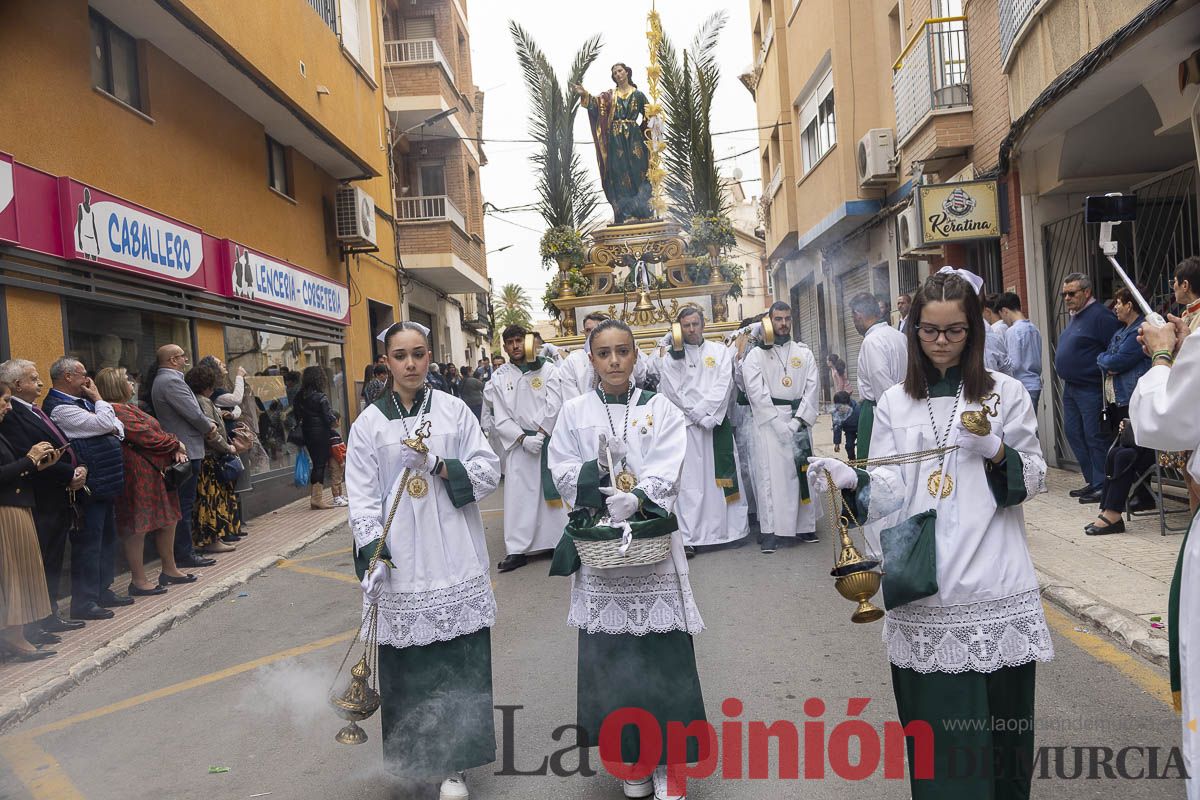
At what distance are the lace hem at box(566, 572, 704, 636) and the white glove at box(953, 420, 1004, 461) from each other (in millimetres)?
1243

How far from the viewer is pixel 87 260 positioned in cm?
849

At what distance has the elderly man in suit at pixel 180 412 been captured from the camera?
8.78m

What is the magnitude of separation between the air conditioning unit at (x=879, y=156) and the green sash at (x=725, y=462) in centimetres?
861

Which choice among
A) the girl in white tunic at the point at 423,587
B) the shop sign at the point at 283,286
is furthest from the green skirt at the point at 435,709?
the shop sign at the point at 283,286

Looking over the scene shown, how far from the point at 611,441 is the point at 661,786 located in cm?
125

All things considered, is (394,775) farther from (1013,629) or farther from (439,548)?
(1013,629)

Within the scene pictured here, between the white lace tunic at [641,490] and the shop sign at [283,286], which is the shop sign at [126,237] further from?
the white lace tunic at [641,490]

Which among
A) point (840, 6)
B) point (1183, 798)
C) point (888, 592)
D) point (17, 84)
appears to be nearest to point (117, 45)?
point (17, 84)

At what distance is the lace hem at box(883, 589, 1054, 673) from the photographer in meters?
2.97

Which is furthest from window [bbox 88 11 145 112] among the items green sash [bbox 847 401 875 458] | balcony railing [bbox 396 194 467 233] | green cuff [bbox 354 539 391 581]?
balcony railing [bbox 396 194 467 233]

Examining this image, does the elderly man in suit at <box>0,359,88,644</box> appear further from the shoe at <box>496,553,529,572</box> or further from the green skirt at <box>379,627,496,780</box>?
the green skirt at <box>379,627,496,780</box>

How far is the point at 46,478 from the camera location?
6.56 meters

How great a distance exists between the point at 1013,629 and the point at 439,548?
2059 millimetres

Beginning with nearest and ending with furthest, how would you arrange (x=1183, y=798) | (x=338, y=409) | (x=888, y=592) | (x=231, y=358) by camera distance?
(x=888, y=592) < (x=1183, y=798) < (x=231, y=358) < (x=338, y=409)
